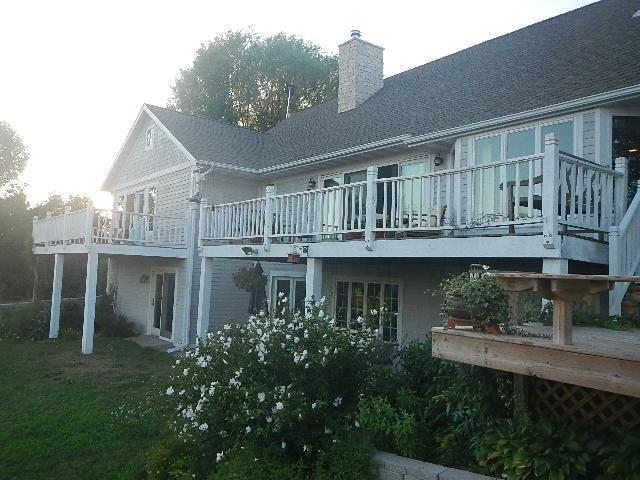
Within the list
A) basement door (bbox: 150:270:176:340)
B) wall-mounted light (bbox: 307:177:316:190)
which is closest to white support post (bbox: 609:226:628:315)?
wall-mounted light (bbox: 307:177:316:190)

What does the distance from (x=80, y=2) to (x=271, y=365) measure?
9.60 meters

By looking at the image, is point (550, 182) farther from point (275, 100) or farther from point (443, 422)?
point (275, 100)

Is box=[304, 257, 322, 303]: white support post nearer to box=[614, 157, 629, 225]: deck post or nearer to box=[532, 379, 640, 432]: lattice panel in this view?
box=[614, 157, 629, 225]: deck post

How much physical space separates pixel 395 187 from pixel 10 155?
37715 millimetres

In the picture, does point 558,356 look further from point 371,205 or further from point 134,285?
point 134,285

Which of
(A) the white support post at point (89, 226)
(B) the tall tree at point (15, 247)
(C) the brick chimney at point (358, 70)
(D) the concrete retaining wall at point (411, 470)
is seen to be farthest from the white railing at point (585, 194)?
(B) the tall tree at point (15, 247)

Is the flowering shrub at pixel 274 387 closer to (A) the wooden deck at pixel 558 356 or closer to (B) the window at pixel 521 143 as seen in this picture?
(A) the wooden deck at pixel 558 356

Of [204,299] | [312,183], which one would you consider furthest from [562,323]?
[312,183]

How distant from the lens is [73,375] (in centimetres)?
1052

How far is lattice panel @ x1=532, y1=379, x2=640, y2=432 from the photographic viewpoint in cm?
420

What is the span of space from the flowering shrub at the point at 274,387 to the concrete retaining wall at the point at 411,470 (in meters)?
0.54

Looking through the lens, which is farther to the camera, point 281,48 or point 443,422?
point 281,48

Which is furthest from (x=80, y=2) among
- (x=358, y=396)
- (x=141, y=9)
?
(x=358, y=396)

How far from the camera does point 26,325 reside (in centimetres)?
1603
